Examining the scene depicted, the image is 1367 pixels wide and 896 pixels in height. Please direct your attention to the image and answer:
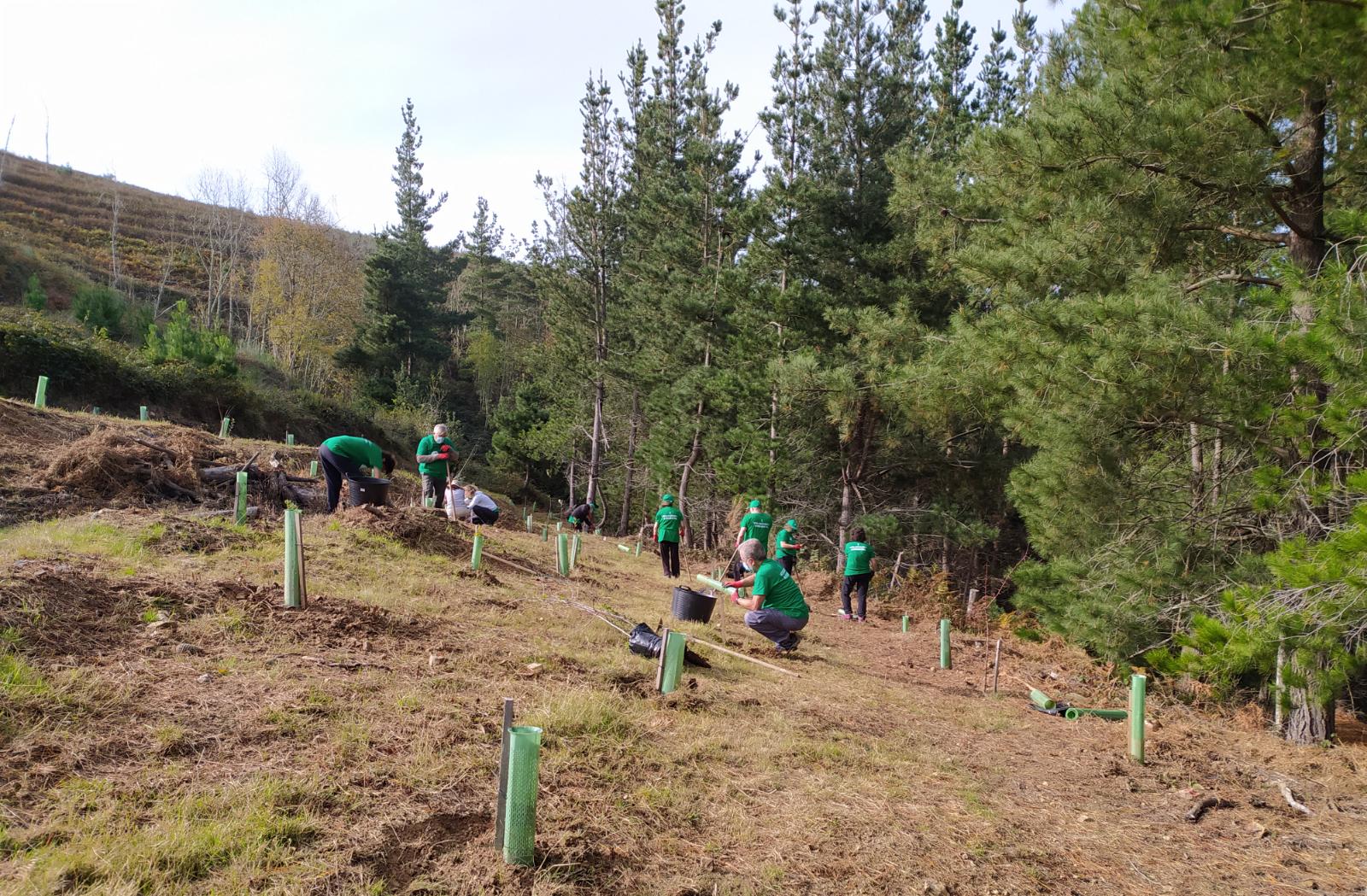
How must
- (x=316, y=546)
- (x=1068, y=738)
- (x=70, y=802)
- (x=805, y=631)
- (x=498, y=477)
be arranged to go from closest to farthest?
(x=70, y=802), (x=1068, y=738), (x=316, y=546), (x=805, y=631), (x=498, y=477)

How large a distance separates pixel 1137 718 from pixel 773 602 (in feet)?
11.2

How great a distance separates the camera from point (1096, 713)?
734 cm

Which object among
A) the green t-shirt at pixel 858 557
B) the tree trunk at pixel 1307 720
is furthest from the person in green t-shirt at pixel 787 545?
the tree trunk at pixel 1307 720

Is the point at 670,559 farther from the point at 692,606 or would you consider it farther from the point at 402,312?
the point at 402,312

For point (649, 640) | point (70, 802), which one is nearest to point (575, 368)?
point (649, 640)

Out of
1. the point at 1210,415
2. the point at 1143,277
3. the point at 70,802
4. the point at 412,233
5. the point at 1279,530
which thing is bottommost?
the point at 70,802

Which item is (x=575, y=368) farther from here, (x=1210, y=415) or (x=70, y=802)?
(x=70, y=802)

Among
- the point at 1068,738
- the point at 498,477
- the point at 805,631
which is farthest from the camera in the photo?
the point at 498,477

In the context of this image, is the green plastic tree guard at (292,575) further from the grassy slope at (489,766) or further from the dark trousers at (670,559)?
the dark trousers at (670,559)

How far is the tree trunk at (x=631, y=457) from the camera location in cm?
2961

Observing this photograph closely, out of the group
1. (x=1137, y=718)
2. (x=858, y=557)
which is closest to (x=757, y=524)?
(x=858, y=557)

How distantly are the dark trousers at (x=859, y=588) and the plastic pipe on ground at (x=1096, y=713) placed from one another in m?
4.63

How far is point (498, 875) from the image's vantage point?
296 cm

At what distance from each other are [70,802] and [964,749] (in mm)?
5438
